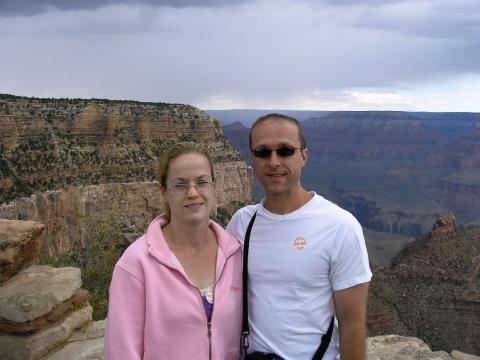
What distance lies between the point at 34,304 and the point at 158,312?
135 inches

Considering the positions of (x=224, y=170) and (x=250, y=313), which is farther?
(x=224, y=170)

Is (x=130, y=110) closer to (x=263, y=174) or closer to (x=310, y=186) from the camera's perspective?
(x=263, y=174)

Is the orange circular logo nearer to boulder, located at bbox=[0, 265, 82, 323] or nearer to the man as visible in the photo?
the man

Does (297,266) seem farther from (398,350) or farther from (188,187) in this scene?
(398,350)

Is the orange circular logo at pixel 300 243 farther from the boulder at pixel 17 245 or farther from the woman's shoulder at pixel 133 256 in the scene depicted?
the boulder at pixel 17 245

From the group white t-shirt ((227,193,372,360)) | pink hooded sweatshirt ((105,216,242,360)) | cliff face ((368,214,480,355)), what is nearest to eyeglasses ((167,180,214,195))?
pink hooded sweatshirt ((105,216,242,360))

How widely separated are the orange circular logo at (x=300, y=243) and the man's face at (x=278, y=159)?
37 centimetres

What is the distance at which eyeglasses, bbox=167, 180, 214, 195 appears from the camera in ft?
12.0

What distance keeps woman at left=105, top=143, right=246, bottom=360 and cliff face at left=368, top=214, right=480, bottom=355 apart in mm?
27801

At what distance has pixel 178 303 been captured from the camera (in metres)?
3.48

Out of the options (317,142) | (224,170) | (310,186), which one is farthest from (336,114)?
(224,170)

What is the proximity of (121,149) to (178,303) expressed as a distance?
106 ft

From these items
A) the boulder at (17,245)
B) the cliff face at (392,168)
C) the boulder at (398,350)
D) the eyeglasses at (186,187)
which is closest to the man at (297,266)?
the eyeglasses at (186,187)

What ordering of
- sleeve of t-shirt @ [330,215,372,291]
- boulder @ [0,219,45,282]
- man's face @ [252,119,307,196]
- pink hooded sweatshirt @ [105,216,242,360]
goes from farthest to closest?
boulder @ [0,219,45,282] < man's face @ [252,119,307,196] < sleeve of t-shirt @ [330,215,372,291] < pink hooded sweatshirt @ [105,216,242,360]
